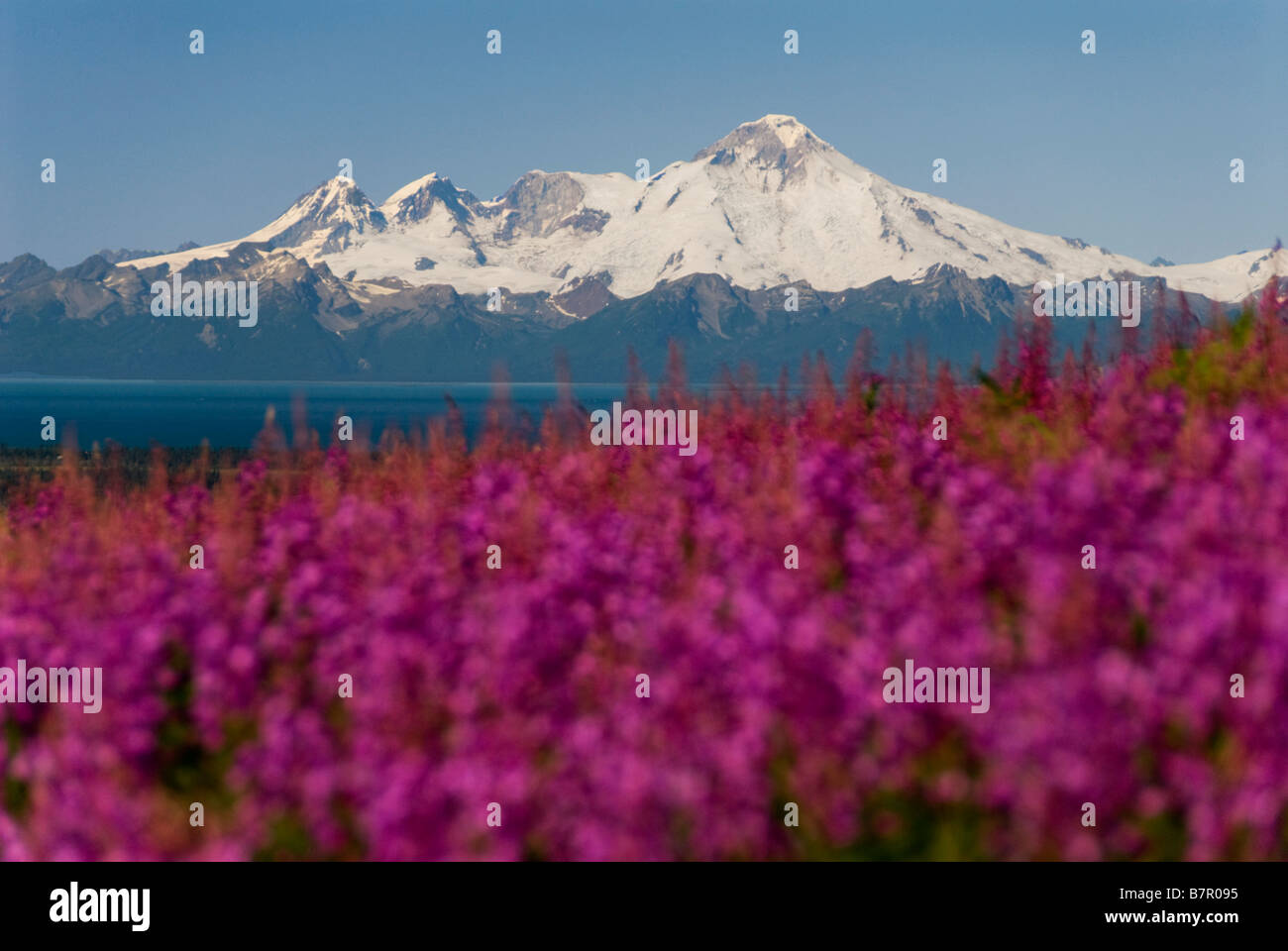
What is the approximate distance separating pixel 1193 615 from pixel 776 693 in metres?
1.76

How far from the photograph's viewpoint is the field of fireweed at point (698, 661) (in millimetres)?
4438

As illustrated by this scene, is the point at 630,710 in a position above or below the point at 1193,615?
below

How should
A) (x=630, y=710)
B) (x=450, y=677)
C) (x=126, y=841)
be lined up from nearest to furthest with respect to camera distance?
(x=126, y=841), (x=630, y=710), (x=450, y=677)

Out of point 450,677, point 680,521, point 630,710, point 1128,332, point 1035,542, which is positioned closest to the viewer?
point 630,710

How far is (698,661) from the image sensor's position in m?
5.12

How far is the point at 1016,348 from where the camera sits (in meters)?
11.1

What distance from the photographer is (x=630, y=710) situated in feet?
16.1

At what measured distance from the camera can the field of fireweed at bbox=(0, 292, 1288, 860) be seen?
175 inches

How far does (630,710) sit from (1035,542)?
2469 mm
